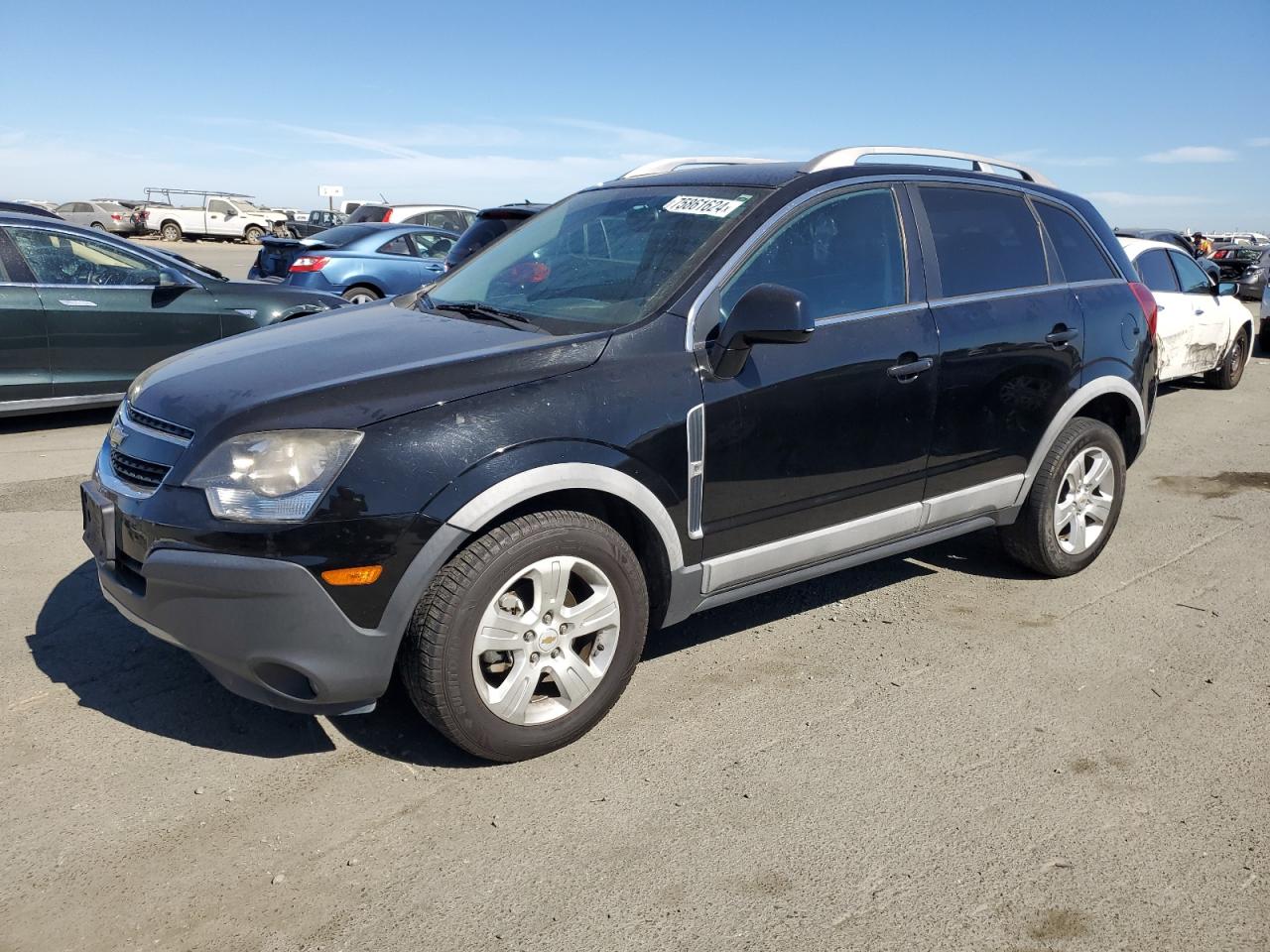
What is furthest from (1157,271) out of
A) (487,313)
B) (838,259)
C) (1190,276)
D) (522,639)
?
(522,639)

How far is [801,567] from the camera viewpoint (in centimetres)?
401

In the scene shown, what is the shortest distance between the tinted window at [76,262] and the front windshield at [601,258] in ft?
14.3

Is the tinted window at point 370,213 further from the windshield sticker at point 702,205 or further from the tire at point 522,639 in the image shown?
the tire at point 522,639

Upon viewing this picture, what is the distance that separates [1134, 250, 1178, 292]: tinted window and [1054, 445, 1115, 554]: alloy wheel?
5249 millimetres

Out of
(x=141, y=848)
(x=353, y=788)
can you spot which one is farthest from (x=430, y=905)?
(x=141, y=848)

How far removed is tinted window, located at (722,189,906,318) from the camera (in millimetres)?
3840

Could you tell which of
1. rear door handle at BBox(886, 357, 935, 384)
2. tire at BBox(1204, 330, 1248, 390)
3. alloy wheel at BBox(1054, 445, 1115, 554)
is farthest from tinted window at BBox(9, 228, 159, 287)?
tire at BBox(1204, 330, 1248, 390)

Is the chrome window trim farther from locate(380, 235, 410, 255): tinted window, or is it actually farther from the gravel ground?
locate(380, 235, 410, 255): tinted window

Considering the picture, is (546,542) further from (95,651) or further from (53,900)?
(95,651)

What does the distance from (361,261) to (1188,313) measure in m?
8.62

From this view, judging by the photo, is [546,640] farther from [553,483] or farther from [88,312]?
[88,312]

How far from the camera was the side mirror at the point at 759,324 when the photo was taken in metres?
3.43

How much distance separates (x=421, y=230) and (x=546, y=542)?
1083cm

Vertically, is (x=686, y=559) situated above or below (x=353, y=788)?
above
